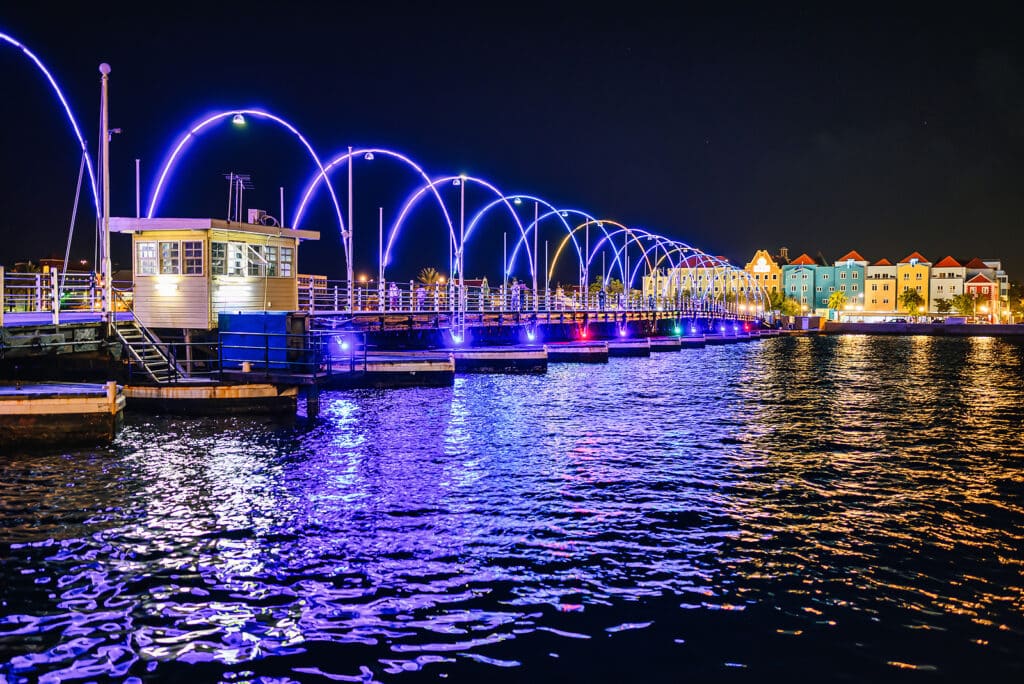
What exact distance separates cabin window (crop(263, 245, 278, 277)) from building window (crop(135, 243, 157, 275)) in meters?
4.16

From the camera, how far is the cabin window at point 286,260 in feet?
116

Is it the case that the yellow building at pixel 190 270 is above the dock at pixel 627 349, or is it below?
above

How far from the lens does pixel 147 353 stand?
30469 mm

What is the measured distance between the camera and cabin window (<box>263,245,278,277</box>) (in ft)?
112

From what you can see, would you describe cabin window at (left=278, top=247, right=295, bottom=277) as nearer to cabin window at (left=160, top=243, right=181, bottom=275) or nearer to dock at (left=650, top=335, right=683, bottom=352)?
cabin window at (left=160, top=243, right=181, bottom=275)

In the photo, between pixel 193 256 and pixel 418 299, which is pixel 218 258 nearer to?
pixel 193 256

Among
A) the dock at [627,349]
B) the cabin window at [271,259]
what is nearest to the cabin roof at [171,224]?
the cabin window at [271,259]

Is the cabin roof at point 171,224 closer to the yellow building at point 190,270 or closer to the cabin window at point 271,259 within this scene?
the yellow building at point 190,270

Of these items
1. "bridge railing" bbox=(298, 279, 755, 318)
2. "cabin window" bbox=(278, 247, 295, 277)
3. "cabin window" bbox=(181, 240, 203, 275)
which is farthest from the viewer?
"bridge railing" bbox=(298, 279, 755, 318)

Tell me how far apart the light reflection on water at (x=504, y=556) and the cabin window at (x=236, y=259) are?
8.31 metres

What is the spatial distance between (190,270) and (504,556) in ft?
76.2

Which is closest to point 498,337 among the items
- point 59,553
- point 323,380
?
point 323,380

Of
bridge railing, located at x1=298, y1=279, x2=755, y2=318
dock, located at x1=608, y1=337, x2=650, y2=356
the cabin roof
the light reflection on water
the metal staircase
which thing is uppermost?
the cabin roof

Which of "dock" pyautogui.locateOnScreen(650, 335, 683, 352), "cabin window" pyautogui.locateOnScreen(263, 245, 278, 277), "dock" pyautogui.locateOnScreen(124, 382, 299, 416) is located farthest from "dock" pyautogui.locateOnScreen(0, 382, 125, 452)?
"dock" pyautogui.locateOnScreen(650, 335, 683, 352)
